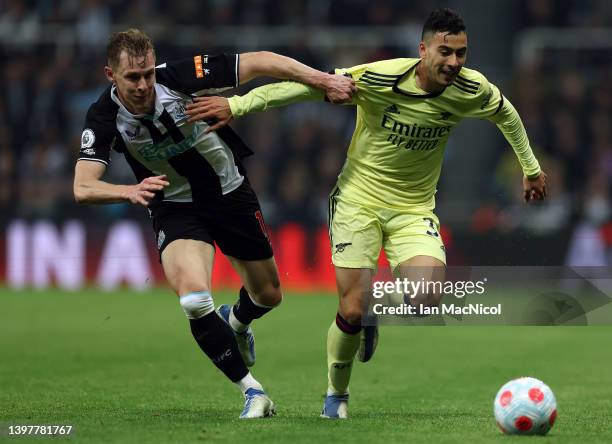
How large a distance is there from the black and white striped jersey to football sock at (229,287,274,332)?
1090 millimetres

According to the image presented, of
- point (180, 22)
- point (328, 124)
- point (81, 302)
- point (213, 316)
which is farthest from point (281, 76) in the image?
point (180, 22)

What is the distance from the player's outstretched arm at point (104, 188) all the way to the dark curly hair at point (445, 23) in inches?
76.8

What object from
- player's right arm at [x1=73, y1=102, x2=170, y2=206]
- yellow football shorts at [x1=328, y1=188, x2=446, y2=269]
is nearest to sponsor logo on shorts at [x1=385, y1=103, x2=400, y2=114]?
yellow football shorts at [x1=328, y1=188, x2=446, y2=269]

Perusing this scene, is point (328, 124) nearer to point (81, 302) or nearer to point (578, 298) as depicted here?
point (81, 302)

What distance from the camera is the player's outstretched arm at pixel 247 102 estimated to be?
24.3 ft

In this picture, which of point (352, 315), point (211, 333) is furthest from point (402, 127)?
point (211, 333)

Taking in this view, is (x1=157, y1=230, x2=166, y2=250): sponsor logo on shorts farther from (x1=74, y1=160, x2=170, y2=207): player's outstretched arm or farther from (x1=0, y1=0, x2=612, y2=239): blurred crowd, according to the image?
(x1=0, y1=0, x2=612, y2=239): blurred crowd

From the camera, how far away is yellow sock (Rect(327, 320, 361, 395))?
7699mm

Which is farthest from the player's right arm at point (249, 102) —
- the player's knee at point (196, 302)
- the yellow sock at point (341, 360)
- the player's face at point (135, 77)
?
the yellow sock at point (341, 360)

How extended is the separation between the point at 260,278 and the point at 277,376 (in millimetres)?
1925

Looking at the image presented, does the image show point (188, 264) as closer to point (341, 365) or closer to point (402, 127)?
point (341, 365)

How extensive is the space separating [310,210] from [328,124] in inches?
72.3

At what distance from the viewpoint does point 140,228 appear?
18.4 metres

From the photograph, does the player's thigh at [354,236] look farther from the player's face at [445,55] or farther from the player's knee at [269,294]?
the player's face at [445,55]
